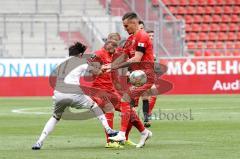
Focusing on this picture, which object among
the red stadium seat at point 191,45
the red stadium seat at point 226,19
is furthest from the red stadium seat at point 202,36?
the red stadium seat at point 226,19

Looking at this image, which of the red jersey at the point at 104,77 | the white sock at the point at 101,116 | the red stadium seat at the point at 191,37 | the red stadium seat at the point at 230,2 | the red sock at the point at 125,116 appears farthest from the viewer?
the red stadium seat at the point at 230,2

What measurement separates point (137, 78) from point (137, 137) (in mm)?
2295

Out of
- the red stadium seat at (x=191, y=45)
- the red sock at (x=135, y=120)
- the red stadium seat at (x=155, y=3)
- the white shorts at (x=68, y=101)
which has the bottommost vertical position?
the red sock at (x=135, y=120)

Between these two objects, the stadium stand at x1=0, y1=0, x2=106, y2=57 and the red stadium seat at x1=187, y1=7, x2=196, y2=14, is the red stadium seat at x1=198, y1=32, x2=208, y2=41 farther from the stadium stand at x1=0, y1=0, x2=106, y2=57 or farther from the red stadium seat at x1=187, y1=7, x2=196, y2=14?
the stadium stand at x1=0, y1=0, x2=106, y2=57

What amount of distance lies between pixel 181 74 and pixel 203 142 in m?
20.0

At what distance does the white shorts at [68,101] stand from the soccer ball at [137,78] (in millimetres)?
773

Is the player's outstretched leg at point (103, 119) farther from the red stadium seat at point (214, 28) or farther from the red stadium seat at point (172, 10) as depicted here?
the red stadium seat at point (214, 28)

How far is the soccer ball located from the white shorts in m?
0.77

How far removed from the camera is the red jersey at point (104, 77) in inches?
553

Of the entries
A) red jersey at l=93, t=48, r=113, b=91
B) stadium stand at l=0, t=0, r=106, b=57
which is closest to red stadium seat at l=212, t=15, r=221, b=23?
stadium stand at l=0, t=0, r=106, b=57

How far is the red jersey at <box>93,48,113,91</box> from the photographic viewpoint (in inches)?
553

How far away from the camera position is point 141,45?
1300 centimetres

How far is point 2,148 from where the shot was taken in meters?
12.9

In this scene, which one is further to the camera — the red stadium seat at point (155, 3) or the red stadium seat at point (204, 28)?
the red stadium seat at point (204, 28)
